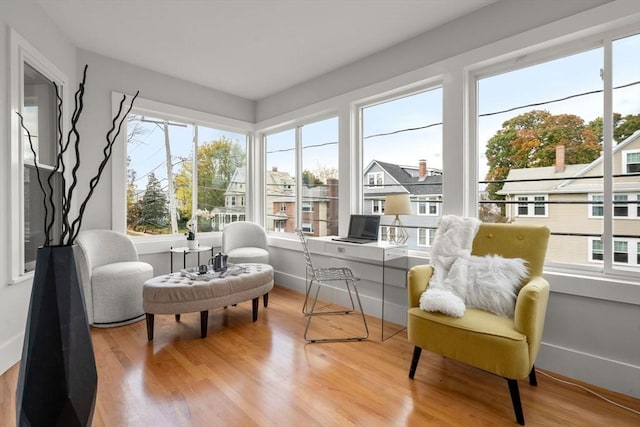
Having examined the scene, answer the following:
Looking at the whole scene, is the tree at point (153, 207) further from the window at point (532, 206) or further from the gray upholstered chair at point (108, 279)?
the window at point (532, 206)

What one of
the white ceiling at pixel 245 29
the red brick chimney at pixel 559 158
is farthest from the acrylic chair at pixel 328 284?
the white ceiling at pixel 245 29

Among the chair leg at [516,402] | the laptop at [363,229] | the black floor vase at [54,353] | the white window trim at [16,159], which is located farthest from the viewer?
the laptop at [363,229]

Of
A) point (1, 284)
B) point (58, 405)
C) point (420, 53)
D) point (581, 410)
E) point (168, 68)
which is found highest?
point (168, 68)

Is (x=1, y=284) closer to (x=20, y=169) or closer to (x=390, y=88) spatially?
(x=20, y=169)

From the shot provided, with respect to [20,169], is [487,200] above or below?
below

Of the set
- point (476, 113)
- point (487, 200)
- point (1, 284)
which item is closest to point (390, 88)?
point (476, 113)

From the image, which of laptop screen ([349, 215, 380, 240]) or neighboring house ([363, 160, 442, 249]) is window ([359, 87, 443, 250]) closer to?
neighboring house ([363, 160, 442, 249])

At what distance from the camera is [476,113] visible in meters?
2.69

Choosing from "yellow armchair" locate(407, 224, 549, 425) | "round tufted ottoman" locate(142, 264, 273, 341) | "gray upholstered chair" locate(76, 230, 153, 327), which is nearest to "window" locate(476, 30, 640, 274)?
"yellow armchair" locate(407, 224, 549, 425)

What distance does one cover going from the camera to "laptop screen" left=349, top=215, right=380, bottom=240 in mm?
3152

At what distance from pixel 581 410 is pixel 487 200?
4.88 ft

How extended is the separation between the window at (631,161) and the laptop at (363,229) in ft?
5.92

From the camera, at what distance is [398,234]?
3.17m

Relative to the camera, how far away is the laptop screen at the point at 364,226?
3.15 metres
